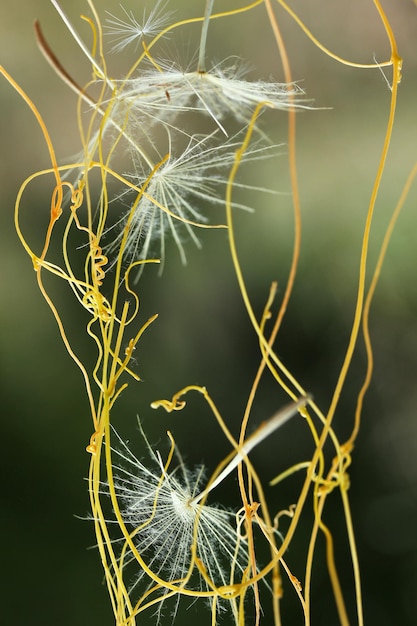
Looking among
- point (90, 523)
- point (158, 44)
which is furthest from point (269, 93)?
point (90, 523)

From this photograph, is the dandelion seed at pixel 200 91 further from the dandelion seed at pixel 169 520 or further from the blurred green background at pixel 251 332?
the blurred green background at pixel 251 332

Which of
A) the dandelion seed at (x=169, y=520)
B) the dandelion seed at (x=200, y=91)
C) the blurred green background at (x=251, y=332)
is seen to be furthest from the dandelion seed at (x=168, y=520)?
the blurred green background at (x=251, y=332)

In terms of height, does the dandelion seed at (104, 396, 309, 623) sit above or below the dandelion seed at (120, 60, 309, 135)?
below

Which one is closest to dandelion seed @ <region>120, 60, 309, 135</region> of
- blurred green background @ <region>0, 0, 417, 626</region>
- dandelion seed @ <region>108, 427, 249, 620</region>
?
dandelion seed @ <region>108, 427, 249, 620</region>

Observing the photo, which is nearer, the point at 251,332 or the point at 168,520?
the point at 168,520

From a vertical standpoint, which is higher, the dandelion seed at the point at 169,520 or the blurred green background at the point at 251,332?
the blurred green background at the point at 251,332

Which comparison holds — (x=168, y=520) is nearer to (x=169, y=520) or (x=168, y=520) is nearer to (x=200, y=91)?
(x=169, y=520)

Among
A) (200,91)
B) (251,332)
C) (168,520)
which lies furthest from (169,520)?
(251,332)

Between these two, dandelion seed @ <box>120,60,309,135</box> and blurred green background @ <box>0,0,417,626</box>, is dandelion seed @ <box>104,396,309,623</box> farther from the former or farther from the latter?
blurred green background @ <box>0,0,417,626</box>

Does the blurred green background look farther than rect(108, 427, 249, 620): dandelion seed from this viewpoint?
Yes

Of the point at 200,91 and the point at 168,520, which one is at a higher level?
the point at 200,91
